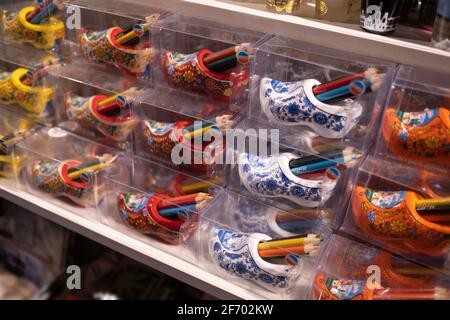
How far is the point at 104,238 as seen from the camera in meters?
1.09

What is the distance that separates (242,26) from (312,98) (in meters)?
0.23

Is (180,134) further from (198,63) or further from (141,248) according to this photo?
(141,248)

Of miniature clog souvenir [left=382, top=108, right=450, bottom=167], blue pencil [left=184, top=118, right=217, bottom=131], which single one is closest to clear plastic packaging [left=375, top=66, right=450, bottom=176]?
miniature clog souvenir [left=382, top=108, right=450, bottom=167]

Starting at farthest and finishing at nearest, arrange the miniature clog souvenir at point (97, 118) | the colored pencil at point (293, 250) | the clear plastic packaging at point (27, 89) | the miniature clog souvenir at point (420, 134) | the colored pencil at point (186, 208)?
the clear plastic packaging at point (27, 89), the miniature clog souvenir at point (97, 118), the colored pencil at point (186, 208), the colored pencil at point (293, 250), the miniature clog souvenir at point (420, 134)

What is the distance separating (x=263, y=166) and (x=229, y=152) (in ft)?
0.28

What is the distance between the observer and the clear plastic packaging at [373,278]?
854 millimetres

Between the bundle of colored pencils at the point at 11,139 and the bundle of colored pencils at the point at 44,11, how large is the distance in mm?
274

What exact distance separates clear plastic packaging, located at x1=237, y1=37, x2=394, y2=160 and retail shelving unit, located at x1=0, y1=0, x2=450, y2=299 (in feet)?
0.08

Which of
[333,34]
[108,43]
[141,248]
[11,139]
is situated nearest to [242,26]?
[333,34]

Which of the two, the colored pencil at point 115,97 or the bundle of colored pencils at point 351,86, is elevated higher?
the bundle of colored pencils at point 351,86

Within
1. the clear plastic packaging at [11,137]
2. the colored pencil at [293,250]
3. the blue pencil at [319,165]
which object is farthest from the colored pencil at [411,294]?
the clear plastic packaging at [11,137]

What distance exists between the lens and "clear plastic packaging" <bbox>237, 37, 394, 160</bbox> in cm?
84

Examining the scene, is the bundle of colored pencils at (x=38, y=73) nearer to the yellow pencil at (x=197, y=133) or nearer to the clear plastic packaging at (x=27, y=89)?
the clear plastic packaging at (x=27, y=89)

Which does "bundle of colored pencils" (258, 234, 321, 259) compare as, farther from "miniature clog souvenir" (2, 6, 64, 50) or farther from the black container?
"miniature clog souvenir" (2, 6, 64, 50)
